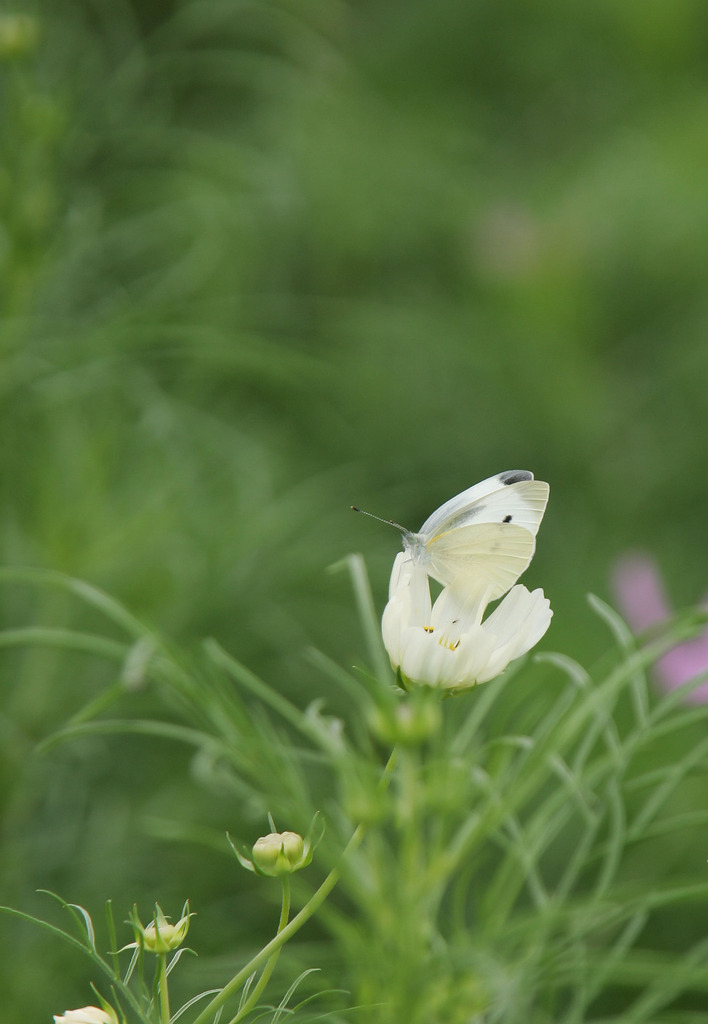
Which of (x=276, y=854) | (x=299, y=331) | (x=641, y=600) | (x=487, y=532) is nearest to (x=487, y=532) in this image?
(x=487, y=532)

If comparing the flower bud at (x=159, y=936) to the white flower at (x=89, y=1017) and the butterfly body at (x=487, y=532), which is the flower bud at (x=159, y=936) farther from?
the butterfly body at (x=487, y=532)

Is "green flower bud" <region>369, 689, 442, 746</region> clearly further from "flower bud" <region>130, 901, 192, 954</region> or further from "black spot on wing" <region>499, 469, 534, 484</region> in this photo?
"black spot on wing" <region>499, 469, 534, 484</region>

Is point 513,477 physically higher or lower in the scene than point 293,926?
higher

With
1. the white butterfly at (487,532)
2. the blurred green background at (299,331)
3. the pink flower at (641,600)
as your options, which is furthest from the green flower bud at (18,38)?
the pink flower at (641,600)

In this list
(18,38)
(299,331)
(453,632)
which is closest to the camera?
→ (453,632)

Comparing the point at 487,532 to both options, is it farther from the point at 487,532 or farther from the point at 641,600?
the point at 641,600

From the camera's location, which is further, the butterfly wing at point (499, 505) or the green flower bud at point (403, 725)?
the butterfly wing at point (499, 505)
